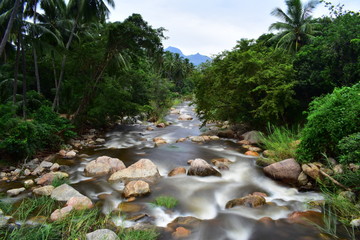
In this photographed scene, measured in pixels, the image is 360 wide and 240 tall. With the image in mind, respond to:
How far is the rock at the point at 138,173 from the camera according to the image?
6445mm

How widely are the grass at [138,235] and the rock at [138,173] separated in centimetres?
263

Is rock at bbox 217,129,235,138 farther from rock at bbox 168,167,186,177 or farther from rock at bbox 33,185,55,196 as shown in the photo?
rock at bbox 33,185,55,196

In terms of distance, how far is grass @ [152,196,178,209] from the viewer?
496 centimetres

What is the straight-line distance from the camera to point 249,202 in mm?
5043

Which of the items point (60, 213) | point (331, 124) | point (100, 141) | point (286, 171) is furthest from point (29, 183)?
point (331, 124)

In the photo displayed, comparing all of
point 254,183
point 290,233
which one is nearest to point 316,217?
point 290,233

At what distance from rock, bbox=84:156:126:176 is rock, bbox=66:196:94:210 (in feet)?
6.73

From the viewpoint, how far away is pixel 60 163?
794cm

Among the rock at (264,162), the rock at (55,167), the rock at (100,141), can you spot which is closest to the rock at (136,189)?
the rock at (55,167)

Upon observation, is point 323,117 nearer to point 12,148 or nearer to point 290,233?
point 290,233

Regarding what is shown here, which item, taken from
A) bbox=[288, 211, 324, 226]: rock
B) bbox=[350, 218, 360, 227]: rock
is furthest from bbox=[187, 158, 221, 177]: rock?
bbox=[350, 218, 360, 227]: rock

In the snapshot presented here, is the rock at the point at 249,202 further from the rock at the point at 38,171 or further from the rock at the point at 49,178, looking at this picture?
the rock at the point at 38,171

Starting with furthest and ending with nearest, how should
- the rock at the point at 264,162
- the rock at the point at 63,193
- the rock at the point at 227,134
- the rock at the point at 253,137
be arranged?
the rock at the point at 227,134, the rock at the point at 253,137, the rock at the point at 264,162, the rock at the point at 63,193

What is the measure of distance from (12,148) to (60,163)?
147 cm
